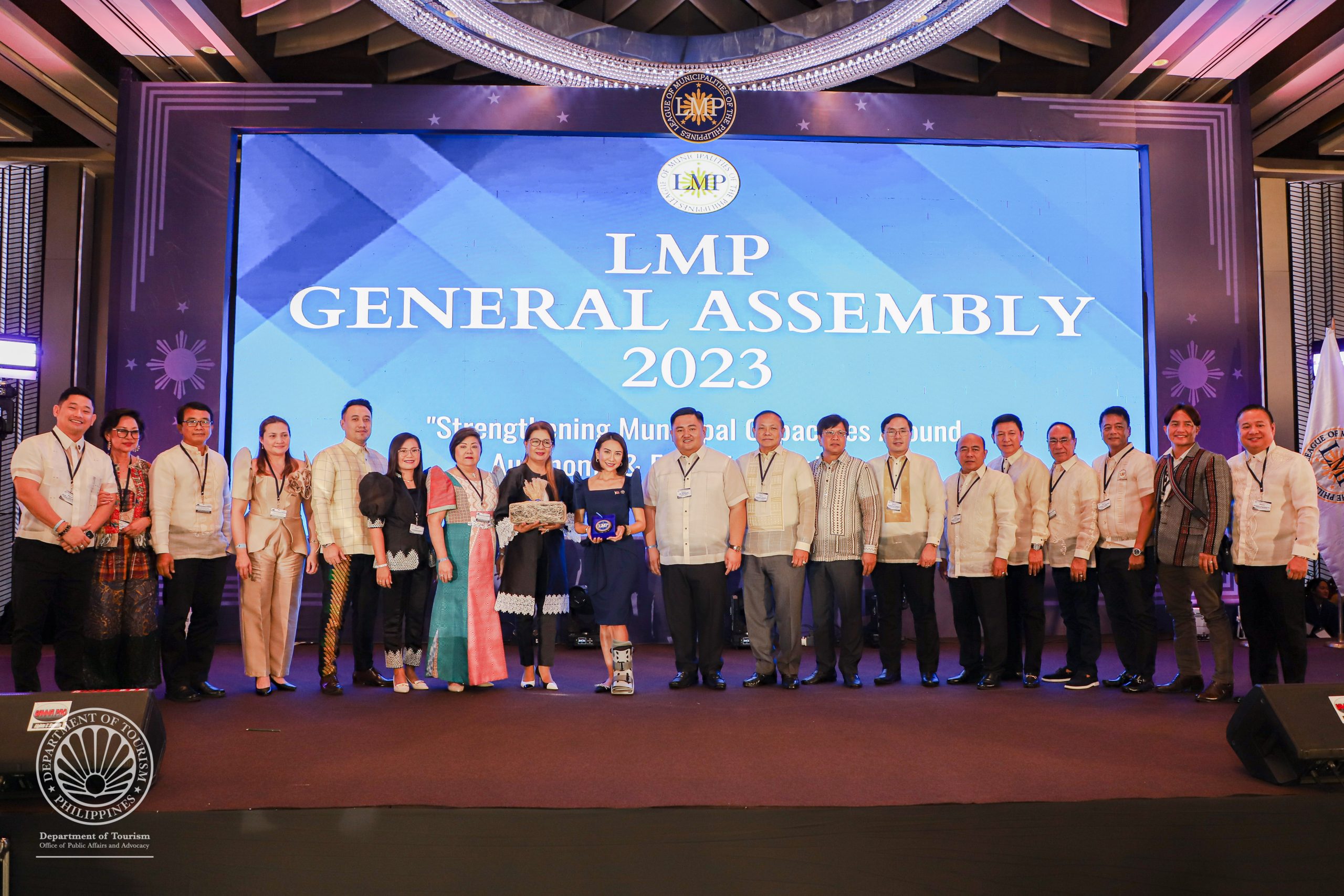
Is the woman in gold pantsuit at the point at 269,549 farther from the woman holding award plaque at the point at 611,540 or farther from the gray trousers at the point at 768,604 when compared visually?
the gray trousers at the point at 768,604

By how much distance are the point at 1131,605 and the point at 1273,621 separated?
1.98 ft

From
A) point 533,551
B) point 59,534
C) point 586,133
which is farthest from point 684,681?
point 586,133

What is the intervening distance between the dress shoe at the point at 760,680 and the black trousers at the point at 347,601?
186cm

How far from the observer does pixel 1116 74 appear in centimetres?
695

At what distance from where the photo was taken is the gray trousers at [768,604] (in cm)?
482

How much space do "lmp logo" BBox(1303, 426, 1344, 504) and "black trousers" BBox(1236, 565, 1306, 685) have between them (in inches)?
111

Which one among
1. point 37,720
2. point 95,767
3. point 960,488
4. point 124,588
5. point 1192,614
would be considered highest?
point 960,488

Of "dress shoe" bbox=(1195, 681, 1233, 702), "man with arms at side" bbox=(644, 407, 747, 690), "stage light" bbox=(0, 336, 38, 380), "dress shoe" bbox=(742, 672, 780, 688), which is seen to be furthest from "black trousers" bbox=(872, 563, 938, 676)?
"stage light" bbox=(0, 336, 38, 380)

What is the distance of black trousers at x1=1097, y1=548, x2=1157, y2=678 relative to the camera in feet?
15.1

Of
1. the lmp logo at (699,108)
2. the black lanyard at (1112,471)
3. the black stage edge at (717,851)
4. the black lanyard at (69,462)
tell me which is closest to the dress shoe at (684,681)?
the black stage edge at (717,851)

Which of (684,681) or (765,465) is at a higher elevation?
(765,465)

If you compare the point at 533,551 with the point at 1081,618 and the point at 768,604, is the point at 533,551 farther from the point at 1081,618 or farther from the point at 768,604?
the point at 1081,618

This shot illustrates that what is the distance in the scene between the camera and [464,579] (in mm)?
4559

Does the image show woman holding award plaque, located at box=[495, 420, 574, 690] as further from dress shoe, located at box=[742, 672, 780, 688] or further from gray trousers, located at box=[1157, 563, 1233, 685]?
gray trousers, located at box=[1157, 563, 1233, 685]
